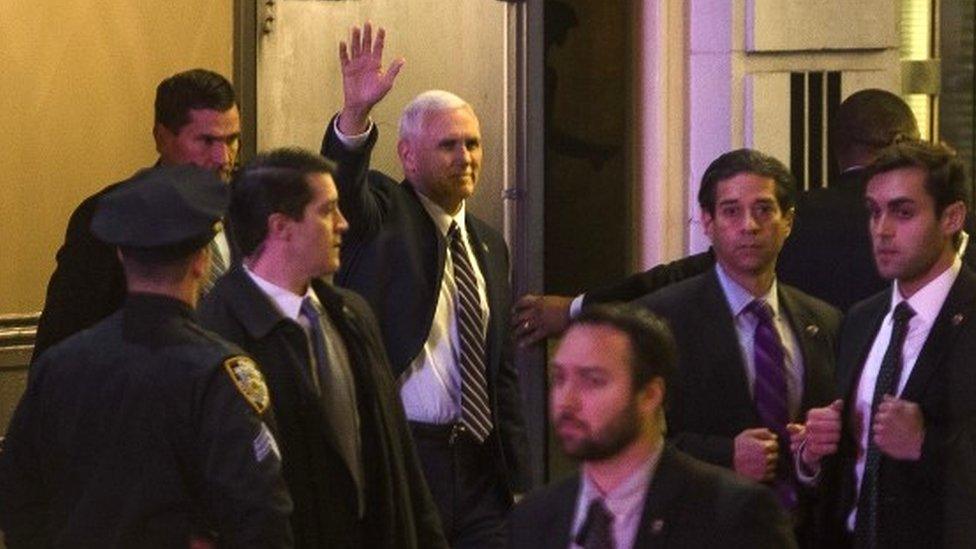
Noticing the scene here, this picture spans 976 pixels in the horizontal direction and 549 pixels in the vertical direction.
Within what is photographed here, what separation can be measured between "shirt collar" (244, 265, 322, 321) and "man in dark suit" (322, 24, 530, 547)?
52.2 inches

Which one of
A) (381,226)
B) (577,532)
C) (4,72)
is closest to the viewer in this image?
(577,532)

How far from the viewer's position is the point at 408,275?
27.9 ft

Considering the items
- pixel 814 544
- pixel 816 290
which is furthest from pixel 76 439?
pixel 816 290

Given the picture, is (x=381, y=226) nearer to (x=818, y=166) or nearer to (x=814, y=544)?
(x=814, y=544)

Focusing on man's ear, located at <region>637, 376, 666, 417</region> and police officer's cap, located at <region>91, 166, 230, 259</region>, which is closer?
man's ear, located at <region>637, 376, 666, 417</region>

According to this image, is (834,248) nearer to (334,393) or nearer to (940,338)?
(940,338)

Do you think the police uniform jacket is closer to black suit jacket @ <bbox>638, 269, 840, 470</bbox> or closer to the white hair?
black suit jacket @ <bbox>638, 269, 840, 470</bbox>

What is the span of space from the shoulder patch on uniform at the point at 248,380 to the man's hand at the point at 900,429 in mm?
1835

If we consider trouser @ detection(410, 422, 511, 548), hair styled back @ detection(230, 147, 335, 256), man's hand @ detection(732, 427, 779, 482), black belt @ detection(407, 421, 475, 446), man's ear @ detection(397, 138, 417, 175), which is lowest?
trouser @ detection(410, 422, 511, 548)

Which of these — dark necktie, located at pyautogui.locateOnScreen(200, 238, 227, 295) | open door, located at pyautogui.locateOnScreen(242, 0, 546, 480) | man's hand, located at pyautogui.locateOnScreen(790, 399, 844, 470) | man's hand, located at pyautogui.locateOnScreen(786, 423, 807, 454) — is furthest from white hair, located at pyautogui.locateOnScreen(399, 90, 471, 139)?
man's hand, located at pyautogui.locateOnScreen(790, 399, 844, 470)

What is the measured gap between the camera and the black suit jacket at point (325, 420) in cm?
683

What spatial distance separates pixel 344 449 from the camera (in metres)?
6.89

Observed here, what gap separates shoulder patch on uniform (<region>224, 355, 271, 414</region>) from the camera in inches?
239

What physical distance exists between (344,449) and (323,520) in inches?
8.0
